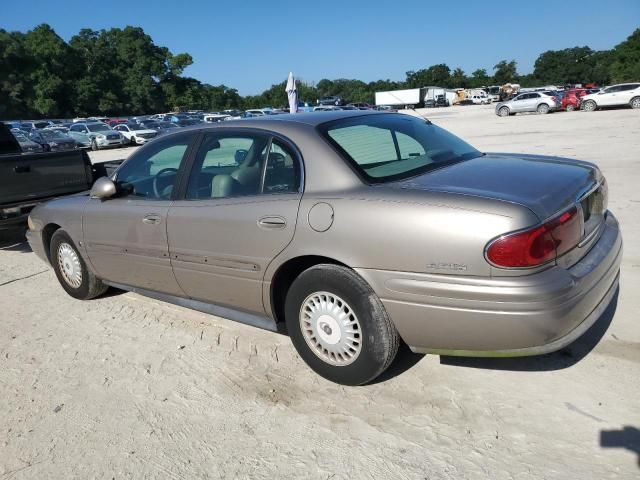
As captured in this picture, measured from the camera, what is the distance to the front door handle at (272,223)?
3075 millimetres

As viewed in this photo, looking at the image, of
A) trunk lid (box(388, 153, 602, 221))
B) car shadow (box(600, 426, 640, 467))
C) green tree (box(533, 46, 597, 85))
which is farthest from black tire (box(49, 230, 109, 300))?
green tree (box(533, 46, 597, 85))

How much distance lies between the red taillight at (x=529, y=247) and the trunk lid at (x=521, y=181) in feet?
0.26

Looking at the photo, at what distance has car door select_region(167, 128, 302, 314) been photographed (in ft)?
10.4

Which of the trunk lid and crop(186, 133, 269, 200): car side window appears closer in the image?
the trunk lid

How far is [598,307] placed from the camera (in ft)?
9.37

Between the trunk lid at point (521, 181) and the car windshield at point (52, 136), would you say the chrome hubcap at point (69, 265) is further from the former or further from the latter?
the car windshield at point (52, 136)

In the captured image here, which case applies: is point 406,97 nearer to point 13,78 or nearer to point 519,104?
point 519,104

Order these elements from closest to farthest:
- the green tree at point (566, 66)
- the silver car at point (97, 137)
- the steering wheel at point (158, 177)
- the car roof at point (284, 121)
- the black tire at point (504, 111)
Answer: the car roof at point (284, 121) → the steering wheel at point (158, 177) → the silver car at point (97, 137) → the black tire at point (504, 111) → the green tree at point (566, 66)

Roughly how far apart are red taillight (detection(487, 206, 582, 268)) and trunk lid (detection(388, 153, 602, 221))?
0.08 metres

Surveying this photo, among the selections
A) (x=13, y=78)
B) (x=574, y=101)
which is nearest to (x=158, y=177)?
(x=574, y=101)

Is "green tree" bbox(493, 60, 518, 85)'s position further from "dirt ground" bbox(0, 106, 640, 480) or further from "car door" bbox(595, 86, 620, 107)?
"dirt ground" bbox(0, 106, 640, 480)

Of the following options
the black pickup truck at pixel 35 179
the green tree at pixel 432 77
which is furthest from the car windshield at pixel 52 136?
the green tree at pixel 432 77

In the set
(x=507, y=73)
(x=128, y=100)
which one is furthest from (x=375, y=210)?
(x=507, y=73)

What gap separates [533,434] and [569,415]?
0.26m
